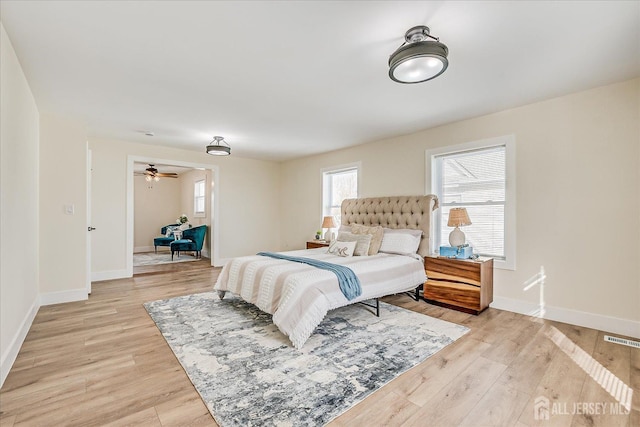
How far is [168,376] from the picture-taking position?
2125 mm

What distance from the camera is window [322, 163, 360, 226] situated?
578cm

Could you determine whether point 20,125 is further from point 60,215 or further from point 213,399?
point 213,399

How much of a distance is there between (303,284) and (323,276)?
25 cm

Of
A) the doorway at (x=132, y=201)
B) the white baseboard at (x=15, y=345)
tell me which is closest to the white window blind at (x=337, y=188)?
the doorway at (x=132, y=201)

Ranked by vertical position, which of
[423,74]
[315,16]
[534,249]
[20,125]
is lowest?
[534,249]

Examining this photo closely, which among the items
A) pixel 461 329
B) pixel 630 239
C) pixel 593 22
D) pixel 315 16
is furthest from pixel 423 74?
pixel 630 239

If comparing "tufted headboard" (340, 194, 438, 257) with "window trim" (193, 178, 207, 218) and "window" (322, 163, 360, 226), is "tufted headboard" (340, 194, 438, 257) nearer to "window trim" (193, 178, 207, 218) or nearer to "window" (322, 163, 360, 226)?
"window" (322, 163, 360, 226)

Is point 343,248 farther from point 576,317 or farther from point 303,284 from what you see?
point 576,317

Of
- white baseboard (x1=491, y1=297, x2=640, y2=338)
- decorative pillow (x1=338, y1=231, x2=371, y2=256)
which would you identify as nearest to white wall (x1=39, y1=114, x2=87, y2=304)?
decorative pillow (x1=338, y1=231, x2=371, y2=256)

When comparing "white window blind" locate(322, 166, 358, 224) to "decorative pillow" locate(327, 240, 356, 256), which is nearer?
"decorative pillow" locate(327, 240, 356, 256)

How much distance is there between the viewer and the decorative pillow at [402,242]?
4.10 meters

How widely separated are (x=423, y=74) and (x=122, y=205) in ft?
18.1

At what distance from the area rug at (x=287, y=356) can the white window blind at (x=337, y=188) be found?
2710 millimetres

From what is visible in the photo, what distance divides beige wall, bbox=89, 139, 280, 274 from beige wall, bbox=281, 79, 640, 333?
4684mm
